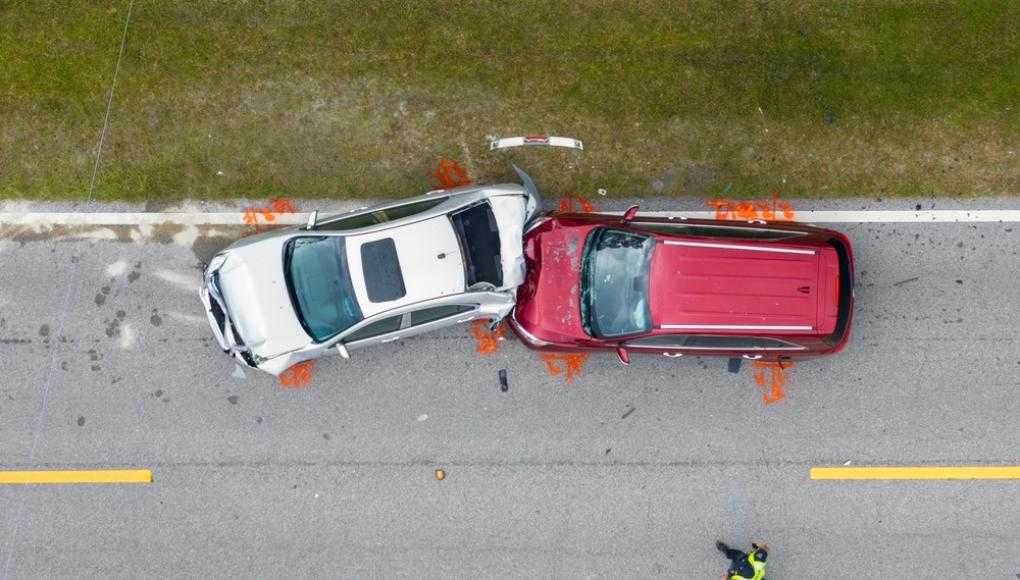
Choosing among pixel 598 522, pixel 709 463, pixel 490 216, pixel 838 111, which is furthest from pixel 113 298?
pixel 838 111

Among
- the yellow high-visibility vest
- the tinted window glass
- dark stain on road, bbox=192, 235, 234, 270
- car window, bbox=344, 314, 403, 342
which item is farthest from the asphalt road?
the tinted window glass

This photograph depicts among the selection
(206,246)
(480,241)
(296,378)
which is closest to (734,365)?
(480,241)

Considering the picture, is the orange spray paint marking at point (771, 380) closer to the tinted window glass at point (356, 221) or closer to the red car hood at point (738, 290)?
the red car hood at point (738, 290)

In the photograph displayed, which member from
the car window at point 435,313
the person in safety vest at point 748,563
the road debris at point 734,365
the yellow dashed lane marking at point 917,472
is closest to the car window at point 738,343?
the road debris at point 734,365

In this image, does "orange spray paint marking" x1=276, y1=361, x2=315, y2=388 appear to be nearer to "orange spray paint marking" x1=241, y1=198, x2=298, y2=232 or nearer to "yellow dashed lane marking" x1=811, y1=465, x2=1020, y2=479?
"orange spray paint marking" x1=241, y1=198, x2=298, y2=232

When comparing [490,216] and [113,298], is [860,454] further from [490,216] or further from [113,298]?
[113,298]

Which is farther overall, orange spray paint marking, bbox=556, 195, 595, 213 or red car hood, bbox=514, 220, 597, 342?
orange spray paint marking, bbox=556, 195, 595, 213
